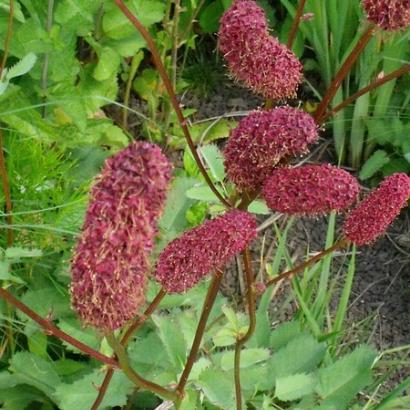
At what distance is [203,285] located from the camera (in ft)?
5.96

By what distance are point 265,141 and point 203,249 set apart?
158 mm

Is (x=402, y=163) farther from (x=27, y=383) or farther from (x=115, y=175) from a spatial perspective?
(x=115, y=175)

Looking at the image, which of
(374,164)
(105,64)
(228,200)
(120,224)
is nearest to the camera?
(120,224)

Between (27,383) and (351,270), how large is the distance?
2.59ft

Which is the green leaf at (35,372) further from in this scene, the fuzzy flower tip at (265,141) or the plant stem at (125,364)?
the fuzzy flower tip at (265,141)

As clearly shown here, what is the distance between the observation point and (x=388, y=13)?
107 centimetres

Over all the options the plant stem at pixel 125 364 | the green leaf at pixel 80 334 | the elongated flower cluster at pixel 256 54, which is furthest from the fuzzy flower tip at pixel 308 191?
the green leaf at pixel 80 334

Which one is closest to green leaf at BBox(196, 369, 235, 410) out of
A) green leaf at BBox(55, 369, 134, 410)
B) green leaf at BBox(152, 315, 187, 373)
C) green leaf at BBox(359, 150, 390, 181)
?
green leaf at BBox(152, 315, 187, 373)

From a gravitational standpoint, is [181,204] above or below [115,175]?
below

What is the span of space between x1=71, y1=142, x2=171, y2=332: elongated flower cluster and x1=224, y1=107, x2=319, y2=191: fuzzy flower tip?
258 mm

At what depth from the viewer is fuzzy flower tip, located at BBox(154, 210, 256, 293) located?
1014 millimetres

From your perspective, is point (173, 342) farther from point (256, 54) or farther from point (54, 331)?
point (256, 54)

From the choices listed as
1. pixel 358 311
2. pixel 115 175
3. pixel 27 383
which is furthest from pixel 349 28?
pixel 115 175

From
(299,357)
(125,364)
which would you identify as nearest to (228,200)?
(125,364)
